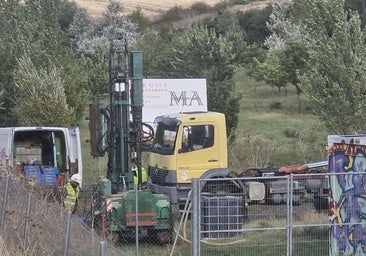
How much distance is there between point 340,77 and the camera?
27453mm

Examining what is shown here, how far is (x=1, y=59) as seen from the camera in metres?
37.9

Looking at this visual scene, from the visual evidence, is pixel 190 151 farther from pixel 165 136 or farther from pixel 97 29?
pixel 97 29

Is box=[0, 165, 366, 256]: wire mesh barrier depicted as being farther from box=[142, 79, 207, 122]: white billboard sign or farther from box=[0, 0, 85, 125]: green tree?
box=[0, 0, 85, 125]: green tree

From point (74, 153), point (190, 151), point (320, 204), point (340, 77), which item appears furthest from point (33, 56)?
point (320, 204)

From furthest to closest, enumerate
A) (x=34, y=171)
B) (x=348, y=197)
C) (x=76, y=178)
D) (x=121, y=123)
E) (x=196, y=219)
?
(x=34, y=171), (x=121, y=123), (x=76, y=178), (x=348, y=197), (x=196, y=219)

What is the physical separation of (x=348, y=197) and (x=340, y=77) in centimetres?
1356

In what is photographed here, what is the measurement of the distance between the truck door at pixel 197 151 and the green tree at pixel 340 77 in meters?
8.03

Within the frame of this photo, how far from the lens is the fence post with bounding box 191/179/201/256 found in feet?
43.5

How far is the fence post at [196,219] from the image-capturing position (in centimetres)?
1325

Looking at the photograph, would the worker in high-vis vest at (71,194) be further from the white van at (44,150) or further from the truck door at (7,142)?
the truck door at (7,142)

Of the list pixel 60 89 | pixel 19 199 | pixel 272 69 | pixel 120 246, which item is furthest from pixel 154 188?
pixel 272 69

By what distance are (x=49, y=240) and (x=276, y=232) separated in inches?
221

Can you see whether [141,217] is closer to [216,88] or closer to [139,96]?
[139,96]

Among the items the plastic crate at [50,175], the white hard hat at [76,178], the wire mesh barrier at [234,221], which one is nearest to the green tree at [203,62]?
the plastic crate at [50,175]
